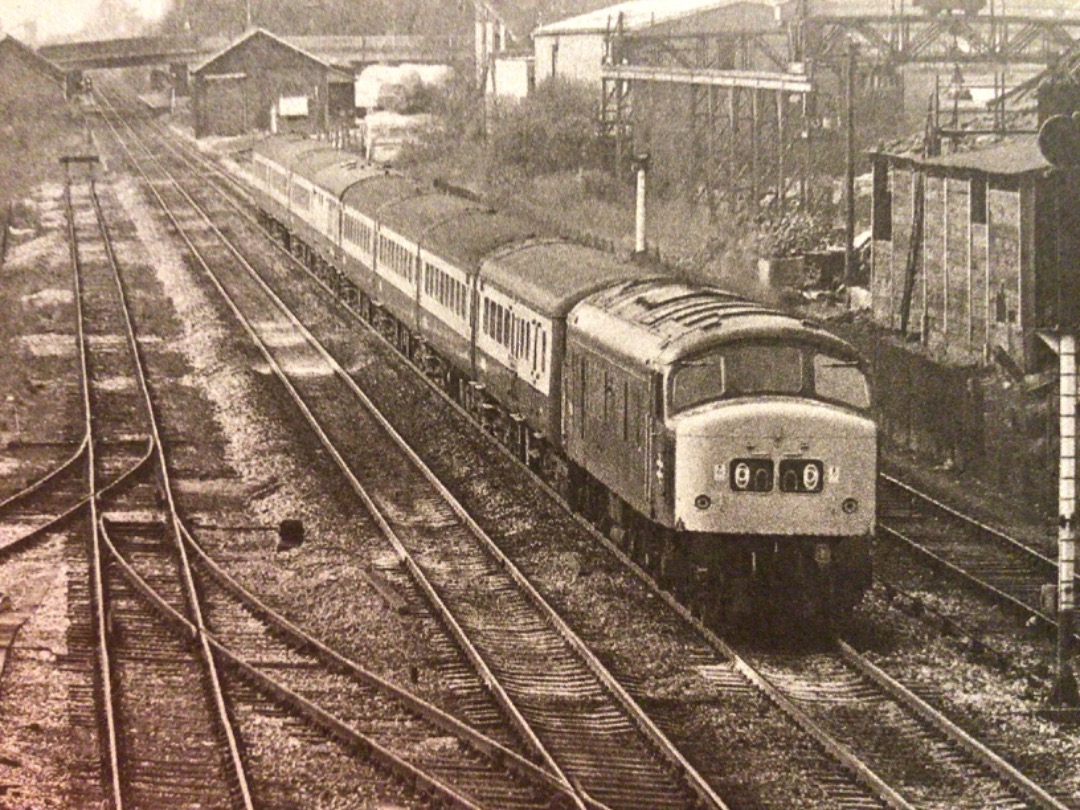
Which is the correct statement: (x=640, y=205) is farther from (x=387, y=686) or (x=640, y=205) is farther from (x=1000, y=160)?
(x=387, y=686)

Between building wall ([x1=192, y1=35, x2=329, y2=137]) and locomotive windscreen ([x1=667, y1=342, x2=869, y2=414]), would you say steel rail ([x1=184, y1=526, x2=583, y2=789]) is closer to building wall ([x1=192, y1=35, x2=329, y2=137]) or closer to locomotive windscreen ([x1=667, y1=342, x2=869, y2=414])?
locomotive windscreen ([x1=667, y1=342, x2=869, y2=414])

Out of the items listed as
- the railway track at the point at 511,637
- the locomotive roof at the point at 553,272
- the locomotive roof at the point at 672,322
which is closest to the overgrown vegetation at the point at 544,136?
the locomotive roof at the point at 553,272

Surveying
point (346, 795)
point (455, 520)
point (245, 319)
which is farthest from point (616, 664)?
point (245, 319)

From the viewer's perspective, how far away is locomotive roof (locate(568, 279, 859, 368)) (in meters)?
14.5

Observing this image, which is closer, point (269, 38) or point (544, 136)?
point (544, 136)

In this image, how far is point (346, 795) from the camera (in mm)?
11398

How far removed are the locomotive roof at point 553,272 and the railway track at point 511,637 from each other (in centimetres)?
242

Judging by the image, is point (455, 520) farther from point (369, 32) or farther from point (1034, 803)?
point (369, 32)

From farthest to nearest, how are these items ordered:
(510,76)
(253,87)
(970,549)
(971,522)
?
(253,87) → (510,76) → (971,522) → (970,549)

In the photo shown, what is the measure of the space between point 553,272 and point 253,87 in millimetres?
66055

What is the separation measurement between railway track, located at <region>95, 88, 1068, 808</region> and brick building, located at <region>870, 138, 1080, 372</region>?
23.4 ft

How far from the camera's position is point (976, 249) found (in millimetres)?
25484

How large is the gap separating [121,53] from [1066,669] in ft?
310

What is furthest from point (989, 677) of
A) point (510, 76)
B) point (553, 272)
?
point (510, 76)
